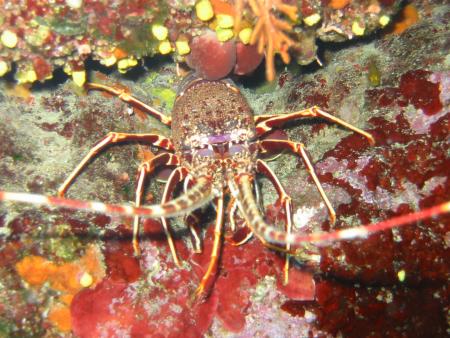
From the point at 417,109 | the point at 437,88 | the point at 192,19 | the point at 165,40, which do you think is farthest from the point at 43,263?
the point at 437,88

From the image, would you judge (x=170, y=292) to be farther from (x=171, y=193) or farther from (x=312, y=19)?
(x=312, y=19)

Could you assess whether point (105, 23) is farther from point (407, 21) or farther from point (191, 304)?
point (407, 21)

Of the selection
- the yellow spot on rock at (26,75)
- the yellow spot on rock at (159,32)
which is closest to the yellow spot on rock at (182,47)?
the yellow spot on rock at (159,32)

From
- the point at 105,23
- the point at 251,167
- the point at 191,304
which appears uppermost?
the point at 105,23

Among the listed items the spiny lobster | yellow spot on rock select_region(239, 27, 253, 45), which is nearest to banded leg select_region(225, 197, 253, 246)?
the spiny lobster

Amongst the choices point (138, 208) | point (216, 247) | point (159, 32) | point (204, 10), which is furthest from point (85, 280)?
point (204, 10)

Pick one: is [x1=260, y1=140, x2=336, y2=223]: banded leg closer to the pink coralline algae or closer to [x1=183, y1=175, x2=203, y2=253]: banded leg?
the pink coralline algae

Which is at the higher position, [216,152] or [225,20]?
[225,20]
